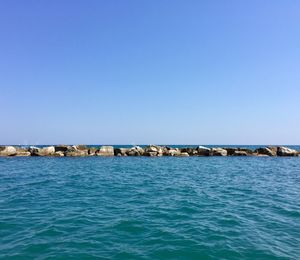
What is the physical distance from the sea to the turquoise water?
0.03 meters

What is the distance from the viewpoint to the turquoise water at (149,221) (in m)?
8.16

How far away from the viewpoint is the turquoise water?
26.8 feet

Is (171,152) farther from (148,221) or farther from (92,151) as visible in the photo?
(148,221)

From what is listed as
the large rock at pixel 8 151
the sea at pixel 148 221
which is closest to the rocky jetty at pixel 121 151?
the large rock at pixel 8 151

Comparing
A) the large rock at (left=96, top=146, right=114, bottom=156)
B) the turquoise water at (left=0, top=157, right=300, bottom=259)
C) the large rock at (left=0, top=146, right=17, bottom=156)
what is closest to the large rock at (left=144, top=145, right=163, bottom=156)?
the large rock at (left=96, top=146, right=114, bottom=156)

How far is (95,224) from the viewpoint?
10562mm

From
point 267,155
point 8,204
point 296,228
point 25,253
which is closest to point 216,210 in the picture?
point 296,228

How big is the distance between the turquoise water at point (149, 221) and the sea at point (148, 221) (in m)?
0.03

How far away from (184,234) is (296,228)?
4.25 meters

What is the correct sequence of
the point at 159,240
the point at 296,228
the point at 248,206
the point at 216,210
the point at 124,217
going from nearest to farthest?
the point at 159,240
the point at 296,228
the point at 124,217
the point at 216,210
the point at 248,206

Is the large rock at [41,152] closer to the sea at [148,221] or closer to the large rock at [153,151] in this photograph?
the large rock at [153,151]

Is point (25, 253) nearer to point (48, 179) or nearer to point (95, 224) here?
point (95, 224)

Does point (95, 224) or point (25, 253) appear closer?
point (25, 253)

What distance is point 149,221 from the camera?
1094 cm
